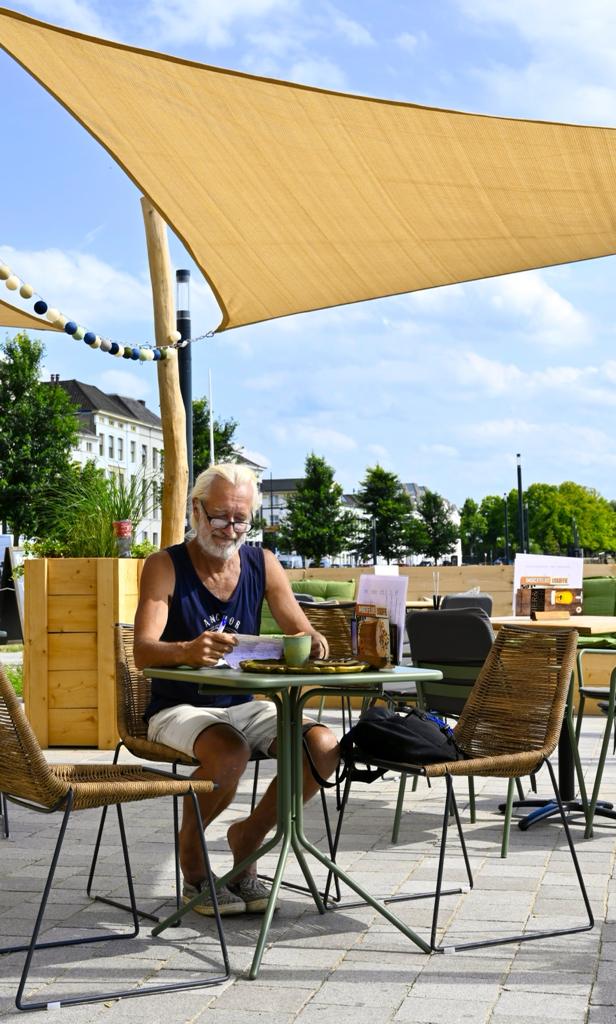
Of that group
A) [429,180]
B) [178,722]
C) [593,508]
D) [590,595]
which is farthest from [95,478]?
[593,508]

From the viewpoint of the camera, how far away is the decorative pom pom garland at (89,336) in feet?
24.1

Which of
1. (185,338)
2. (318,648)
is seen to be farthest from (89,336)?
(318,648)

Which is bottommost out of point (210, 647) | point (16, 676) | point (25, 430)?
point (16, 676)

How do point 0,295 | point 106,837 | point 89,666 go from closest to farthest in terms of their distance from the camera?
1. point 106,837
2. point 89,666
3. point 0,295

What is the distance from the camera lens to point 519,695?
416 cm

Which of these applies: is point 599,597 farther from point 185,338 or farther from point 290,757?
point 290,757

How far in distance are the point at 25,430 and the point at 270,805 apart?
3391 centimetres

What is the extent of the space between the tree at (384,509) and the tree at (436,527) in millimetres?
7502

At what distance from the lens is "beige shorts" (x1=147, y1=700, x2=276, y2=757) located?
3793mm

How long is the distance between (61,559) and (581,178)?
3.88m

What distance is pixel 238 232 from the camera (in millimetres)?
6613

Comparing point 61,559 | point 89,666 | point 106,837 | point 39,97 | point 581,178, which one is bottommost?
point 106,837

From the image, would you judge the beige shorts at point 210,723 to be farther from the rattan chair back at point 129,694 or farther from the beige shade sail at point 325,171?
the beige shade sail at point 325,171

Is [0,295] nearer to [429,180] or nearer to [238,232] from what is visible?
[238,232]
